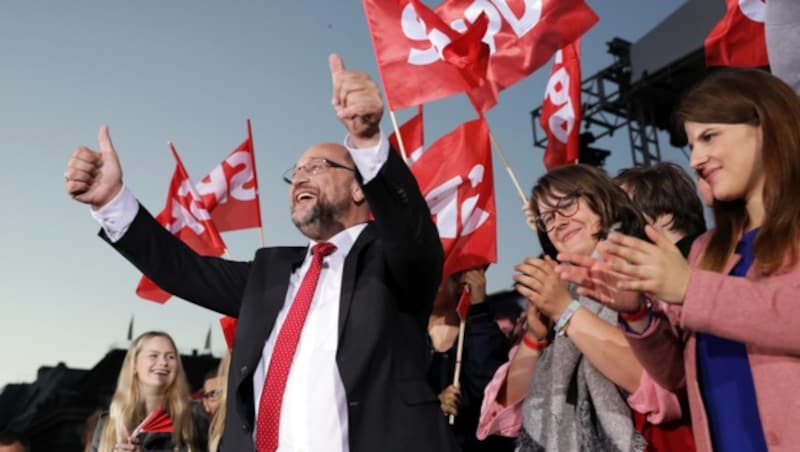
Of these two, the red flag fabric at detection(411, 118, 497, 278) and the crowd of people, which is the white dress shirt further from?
the red flag fabric at detection(411, 118, 497, 278)

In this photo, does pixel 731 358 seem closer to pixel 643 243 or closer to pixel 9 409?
pixel 643 243

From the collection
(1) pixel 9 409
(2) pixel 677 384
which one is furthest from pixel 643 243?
(1) pixel 9 409

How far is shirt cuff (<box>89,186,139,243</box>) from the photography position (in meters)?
2.75

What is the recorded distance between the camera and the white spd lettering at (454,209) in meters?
4.93

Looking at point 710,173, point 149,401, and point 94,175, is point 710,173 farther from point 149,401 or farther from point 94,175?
point 149,401

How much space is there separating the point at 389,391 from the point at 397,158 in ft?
2.31

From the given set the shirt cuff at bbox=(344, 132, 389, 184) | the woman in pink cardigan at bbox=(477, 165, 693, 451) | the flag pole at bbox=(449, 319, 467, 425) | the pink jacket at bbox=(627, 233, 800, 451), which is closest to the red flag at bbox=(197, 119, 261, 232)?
the flag pole at bbox=(449, 319, 467, 425)

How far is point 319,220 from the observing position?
297cm

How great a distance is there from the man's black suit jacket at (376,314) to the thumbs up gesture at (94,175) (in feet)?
0.44

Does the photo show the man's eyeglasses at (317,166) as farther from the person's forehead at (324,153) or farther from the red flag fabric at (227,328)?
the red flag fabric at (227,328)

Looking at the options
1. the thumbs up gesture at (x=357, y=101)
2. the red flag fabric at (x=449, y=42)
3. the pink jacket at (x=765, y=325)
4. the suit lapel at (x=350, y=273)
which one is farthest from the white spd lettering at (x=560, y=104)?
the pink jacket at (x=765, y=325)

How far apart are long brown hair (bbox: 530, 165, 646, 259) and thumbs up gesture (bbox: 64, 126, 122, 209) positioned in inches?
57.7

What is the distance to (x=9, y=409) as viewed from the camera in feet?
105

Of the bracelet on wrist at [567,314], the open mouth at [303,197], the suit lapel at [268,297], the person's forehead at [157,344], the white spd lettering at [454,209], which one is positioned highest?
the white spd lettering at [454,209]
